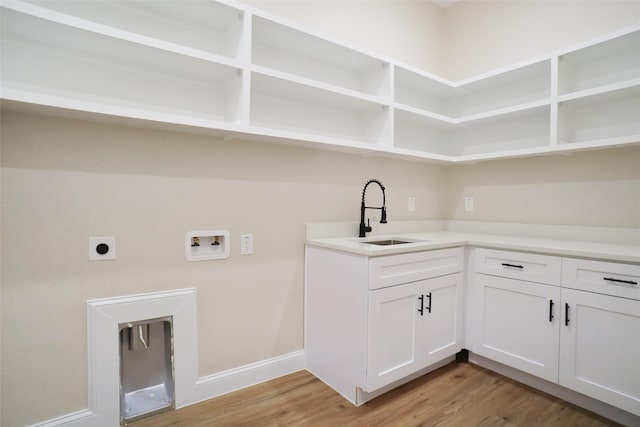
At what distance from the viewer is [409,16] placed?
9.36ft

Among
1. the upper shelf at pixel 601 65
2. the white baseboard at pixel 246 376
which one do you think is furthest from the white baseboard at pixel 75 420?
the upper shelf at pixel 601 65

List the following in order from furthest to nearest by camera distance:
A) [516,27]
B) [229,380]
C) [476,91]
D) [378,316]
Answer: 1. [476,91]
2. [516,27]
3. [229,380]
4. [378,316]

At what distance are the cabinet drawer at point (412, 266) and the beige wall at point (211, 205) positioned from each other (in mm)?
621

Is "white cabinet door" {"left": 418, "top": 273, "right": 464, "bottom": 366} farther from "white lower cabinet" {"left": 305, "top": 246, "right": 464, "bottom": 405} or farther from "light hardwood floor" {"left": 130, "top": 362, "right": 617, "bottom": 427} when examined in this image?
"light hardwood floor" {"left": 130, "top": 362, "right": 617, "bottom": 427}

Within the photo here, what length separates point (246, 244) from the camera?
Answer: 77.5 inches

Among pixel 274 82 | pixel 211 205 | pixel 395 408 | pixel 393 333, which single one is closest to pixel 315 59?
pixel 274 82

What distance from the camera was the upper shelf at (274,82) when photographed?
1.38m

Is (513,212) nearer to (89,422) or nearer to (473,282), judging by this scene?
(473,282)

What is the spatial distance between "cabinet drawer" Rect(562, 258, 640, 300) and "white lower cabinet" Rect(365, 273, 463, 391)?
0.63 meters

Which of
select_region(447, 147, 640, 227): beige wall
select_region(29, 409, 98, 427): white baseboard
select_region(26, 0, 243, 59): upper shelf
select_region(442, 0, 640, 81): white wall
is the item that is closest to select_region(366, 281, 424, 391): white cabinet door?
select_region(447, 147, 640, 227): beige wall

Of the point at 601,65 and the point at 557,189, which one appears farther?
the point at 557,189

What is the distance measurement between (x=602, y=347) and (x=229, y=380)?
6.66 feet

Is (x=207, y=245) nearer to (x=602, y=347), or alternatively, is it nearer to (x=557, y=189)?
(x=602, y=347)

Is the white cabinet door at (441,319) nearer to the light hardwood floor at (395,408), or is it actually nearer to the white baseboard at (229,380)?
the light hardwood floor at (395,408)
